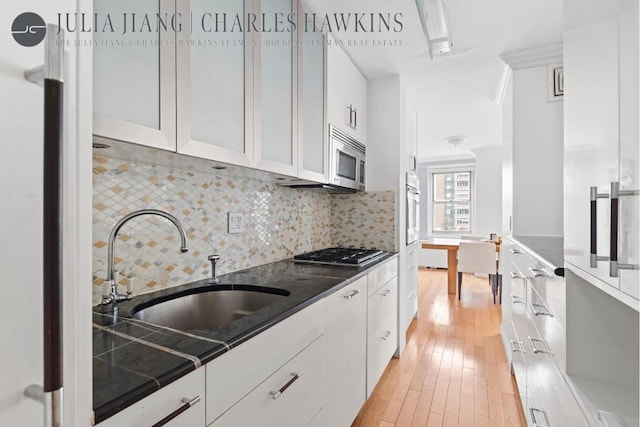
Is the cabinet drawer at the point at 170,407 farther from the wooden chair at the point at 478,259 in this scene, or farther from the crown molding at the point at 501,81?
the wooden chair at the point at 478,259

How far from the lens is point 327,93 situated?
202 centimetres

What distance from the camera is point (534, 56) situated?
7.83 feet

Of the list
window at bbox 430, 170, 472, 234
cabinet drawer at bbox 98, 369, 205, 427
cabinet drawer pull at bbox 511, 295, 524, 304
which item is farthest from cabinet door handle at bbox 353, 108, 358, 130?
window at bbox 430, 170, 472, 234

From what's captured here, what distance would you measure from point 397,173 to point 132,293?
2.23 m

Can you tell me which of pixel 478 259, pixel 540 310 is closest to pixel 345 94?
pixel 540 310

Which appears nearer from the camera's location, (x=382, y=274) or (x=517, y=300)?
(x=517, y=300)

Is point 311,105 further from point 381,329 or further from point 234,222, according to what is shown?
point 381,329

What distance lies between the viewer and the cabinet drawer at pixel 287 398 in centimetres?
89

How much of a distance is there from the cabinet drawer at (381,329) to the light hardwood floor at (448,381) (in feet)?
0.48

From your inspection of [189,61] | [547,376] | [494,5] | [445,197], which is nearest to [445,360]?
[547,376]

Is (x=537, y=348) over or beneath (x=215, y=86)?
beneath

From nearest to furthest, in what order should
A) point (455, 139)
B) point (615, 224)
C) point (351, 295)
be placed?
point (615, 224)
point (351, 295)
point (455, 139)

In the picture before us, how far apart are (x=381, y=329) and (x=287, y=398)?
1285mm

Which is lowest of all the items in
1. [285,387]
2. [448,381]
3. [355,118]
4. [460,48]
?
[448,381]
